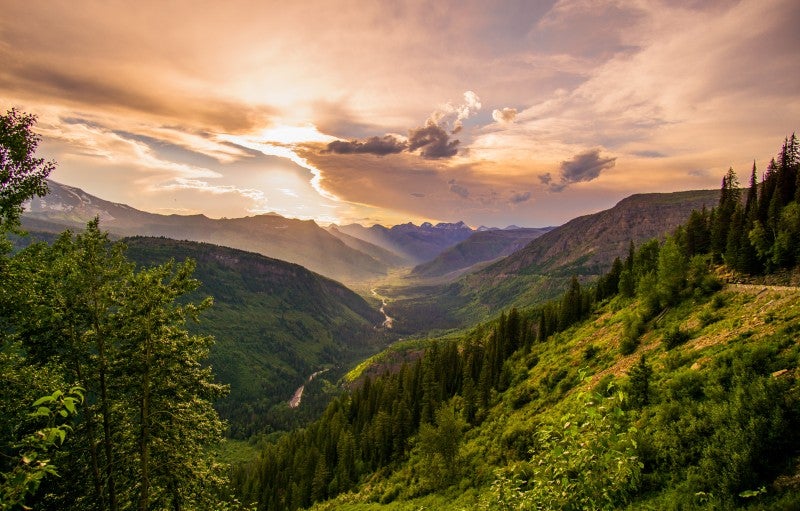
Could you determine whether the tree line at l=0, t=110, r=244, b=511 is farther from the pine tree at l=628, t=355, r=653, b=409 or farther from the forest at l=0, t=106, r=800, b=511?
the pine tree at l=628, t=355, r=653, b=409

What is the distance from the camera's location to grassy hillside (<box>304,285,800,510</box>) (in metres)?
10.2

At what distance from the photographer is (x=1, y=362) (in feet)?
48.1

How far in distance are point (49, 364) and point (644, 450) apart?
97.9 feet

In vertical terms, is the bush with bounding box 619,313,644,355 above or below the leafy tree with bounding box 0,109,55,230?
below

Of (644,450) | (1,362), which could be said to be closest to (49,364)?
(1,362)

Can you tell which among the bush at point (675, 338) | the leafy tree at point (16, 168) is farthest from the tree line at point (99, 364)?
the bush at point (675, 338)

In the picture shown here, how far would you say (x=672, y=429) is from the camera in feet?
67.3

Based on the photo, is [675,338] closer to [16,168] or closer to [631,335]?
[631,335]

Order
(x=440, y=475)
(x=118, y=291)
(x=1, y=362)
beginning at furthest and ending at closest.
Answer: (x=440, y=475), (x=118, y=291), (x=1, y=362)

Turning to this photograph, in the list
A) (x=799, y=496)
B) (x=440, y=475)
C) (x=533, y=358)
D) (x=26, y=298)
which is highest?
(x=26, y=298)

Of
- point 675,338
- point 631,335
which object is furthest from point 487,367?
point 675,338

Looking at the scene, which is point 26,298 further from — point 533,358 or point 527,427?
point 533,358

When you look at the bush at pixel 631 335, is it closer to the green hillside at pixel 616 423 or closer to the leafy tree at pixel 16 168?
the green hillside at pixel 616 423

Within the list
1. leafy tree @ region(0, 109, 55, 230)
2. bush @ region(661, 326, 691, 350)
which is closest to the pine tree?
Result: bush @ region(661, 326, 691, 350)
